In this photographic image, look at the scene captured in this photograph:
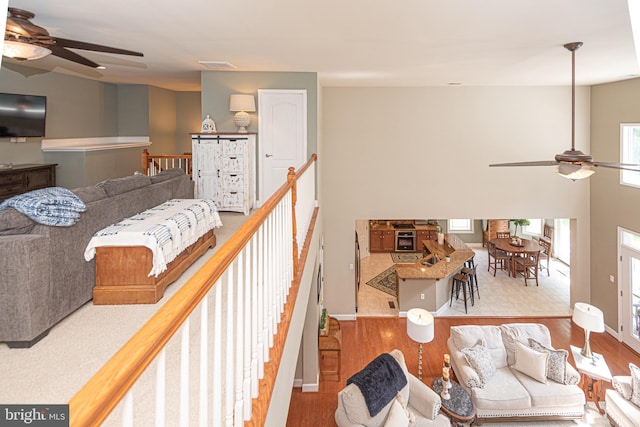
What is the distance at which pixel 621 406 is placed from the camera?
17.3 feet

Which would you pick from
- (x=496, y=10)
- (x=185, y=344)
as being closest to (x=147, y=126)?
(x=496, y=10)

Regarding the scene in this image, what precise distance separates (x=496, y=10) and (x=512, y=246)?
927 centimetres

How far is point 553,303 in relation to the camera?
9.76 meters

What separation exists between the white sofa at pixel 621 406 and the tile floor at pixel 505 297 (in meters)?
3.55

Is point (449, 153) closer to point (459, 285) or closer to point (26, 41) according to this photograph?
point (459, 285)

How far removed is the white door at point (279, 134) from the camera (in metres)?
6.62

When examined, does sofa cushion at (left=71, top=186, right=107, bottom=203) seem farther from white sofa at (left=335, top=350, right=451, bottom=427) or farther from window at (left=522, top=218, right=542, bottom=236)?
window at (left=522, top=218, right=542, bottom=236)

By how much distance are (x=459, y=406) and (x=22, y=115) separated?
7699mm

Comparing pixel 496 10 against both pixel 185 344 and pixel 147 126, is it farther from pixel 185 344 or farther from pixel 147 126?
pixel 147 126

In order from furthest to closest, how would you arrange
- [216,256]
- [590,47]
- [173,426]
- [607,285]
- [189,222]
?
1. [607,285]
2. [590,47]
3. [189,222]
4. [173,426]
5. [216,256]

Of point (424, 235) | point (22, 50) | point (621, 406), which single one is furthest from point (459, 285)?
point (22, 50)

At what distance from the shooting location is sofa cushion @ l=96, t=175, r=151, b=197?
4.05m

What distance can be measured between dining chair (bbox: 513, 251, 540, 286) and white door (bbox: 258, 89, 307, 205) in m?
7.57

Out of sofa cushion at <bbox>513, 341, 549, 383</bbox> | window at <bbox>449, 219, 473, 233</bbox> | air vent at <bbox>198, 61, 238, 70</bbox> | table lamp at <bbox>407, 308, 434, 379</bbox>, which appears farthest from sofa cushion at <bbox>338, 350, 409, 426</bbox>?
window at <bbox>449, 219, 473, 233</bbox>
